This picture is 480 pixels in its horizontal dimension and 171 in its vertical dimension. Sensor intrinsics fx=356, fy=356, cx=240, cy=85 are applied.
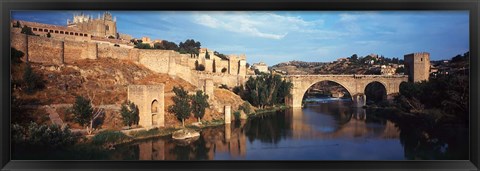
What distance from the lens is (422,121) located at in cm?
474

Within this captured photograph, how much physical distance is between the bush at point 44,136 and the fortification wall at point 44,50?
3.52 ft

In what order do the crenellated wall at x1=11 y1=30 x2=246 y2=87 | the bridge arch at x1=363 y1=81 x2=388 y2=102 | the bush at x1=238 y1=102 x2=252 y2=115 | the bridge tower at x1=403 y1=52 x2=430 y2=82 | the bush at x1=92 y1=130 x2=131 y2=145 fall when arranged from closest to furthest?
the bush at x1=92 y1=130 x2=131 y2=145, the bridge tower at x1=403 y1=52 x2=430 y2=82, the crenellated wall at x1=11 y1=30 x2=246 y2=87, the bridge arch at x1=363 y1=81 x2=388 y2=102, the bush at x1=238 y1=102 x2=252 y2=115

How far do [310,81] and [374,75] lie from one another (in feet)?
3.74

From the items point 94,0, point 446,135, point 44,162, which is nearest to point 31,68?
point 44,162

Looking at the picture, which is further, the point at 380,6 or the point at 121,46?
the point at 121,46

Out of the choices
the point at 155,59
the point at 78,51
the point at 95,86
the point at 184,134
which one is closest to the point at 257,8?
the point at 184,134

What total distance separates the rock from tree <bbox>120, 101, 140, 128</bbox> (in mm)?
556

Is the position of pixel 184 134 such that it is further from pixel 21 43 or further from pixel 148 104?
pixel 21 43

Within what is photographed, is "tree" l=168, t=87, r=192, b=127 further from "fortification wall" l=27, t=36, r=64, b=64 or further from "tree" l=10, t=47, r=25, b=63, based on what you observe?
"tree" l=10, t=47, r=25, b=63

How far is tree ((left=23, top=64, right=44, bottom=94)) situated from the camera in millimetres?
3709

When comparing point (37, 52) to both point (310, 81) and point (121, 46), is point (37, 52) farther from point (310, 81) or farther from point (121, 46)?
point (310, 81)

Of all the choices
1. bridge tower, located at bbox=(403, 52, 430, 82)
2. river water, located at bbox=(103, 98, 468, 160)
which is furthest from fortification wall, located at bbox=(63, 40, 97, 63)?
bridge tower, located at bbox=(403, 52, 430, 82)

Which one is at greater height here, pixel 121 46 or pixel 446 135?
pixel 121 46

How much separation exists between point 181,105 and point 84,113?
1.43 metres
